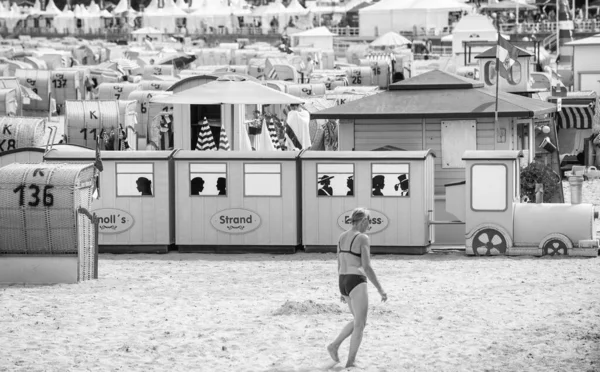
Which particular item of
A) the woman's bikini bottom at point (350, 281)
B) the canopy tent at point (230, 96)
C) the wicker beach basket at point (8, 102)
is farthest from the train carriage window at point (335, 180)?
the wicker beach basket at point (8, 102)

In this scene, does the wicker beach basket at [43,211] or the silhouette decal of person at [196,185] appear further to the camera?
the silhouette decal of person at [196,185]

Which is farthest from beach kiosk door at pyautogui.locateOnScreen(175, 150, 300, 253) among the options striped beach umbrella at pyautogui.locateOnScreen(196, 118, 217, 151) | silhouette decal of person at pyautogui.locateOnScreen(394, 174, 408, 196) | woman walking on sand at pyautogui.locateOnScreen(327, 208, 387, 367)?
woman walking on sand at pyautogui.locateOnScreen(327, 208, 387, 367)

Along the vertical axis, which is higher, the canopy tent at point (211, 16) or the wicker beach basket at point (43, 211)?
the canopy tent at point (211, 16)

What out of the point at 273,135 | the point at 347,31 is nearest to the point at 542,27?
the point at 347,31

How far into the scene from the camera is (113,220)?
14664 mm

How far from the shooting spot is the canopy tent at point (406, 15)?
75438mm

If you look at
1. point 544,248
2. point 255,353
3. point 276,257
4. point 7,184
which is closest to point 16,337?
point 255,353

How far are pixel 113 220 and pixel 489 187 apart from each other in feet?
12.6

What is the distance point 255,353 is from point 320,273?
3558mm

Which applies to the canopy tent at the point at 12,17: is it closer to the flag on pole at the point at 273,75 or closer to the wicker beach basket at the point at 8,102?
the flag on pole at the point at 273,75

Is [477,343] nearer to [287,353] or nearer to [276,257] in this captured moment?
[287,353]

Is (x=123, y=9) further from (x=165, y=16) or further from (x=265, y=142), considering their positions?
(x=265, y=142)

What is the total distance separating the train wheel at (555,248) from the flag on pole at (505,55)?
3.09 meters

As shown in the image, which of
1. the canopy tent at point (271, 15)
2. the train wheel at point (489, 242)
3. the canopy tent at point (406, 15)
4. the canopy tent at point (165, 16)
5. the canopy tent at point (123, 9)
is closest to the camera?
the train wheel at point (489, 242)
